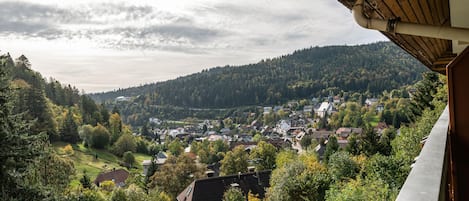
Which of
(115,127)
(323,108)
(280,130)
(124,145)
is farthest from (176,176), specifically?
(323,108)

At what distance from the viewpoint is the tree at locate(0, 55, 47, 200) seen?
6.82 metres

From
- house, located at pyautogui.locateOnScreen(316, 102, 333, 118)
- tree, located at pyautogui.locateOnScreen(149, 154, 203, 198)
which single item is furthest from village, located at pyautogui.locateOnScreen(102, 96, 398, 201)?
tree, located at pyautogui.locateOnScreen(149, 154, 203, 198)

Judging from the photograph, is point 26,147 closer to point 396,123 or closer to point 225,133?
point 396,123

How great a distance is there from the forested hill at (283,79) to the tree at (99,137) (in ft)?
202

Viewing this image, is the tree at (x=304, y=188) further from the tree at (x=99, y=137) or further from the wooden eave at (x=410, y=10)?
the tree at (x=99, y=137)

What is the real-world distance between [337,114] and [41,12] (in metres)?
58.2

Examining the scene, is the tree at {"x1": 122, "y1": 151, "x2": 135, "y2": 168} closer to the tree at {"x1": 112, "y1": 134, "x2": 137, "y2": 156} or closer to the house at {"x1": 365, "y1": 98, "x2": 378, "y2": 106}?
the tree at {"x1": 112, "y1": 134, "x2": 137, "y2": 156}

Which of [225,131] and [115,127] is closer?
[115,127]

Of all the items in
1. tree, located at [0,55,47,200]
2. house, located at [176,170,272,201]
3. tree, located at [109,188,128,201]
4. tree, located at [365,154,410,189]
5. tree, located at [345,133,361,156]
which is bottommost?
tree, located at [109,188,128,201]

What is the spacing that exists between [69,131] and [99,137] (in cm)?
366

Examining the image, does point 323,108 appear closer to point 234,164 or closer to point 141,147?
point 141,147

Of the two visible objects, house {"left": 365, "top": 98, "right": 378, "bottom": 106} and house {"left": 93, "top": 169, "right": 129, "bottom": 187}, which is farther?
house {"left": 365, "top": 98, "right": 378, "bottom": 106}

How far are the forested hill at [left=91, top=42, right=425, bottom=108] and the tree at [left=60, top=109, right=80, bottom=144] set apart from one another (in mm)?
63703

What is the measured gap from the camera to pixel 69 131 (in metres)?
45.9
